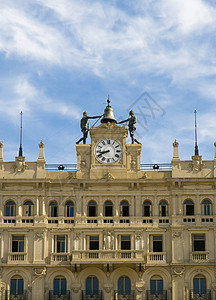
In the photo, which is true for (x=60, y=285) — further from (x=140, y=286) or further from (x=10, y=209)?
(x=10, y=209)

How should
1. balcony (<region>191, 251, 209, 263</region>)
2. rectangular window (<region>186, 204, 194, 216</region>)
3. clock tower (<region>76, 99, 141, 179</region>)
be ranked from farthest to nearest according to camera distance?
clock tower (<region>76, 99, 141, 179</region>) < rectangular window (<region>186, 204, 194, 216</region>) < balcony (<region>191, 251, 209, 263</region>)

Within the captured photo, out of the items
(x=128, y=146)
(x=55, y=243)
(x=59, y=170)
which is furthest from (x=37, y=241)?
(x=128, y=146)

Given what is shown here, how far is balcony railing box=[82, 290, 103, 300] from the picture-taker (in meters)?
79.8

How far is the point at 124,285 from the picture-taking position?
80.5 m

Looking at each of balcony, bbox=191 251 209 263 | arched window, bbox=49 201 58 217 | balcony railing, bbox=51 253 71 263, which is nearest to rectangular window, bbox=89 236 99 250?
balcony railing, bbox=51 253 71 263

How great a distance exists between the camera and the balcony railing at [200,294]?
7956 cm

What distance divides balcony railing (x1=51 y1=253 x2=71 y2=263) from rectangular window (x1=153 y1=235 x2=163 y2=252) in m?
7.70

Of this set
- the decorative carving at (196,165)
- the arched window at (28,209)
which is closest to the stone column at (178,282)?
the decorative carving at (196,165)

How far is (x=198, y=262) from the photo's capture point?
8025 cm

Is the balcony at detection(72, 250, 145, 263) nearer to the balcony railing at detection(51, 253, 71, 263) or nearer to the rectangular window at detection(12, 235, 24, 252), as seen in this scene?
the balcony railing at detection(51, 253, 71, 263)

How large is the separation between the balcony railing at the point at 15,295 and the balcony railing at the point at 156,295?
10.7 meters

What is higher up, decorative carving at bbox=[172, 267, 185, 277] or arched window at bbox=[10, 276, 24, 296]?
decorative carving at bbox=[172, 267, 185, 277]

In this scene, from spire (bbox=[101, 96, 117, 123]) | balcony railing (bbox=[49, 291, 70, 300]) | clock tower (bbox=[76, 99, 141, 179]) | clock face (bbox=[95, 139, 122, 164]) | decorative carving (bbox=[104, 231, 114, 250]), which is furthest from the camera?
spire (bbox=[101, 96, 117, 123])

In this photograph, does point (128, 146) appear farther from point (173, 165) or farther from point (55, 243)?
point (55, 243)
